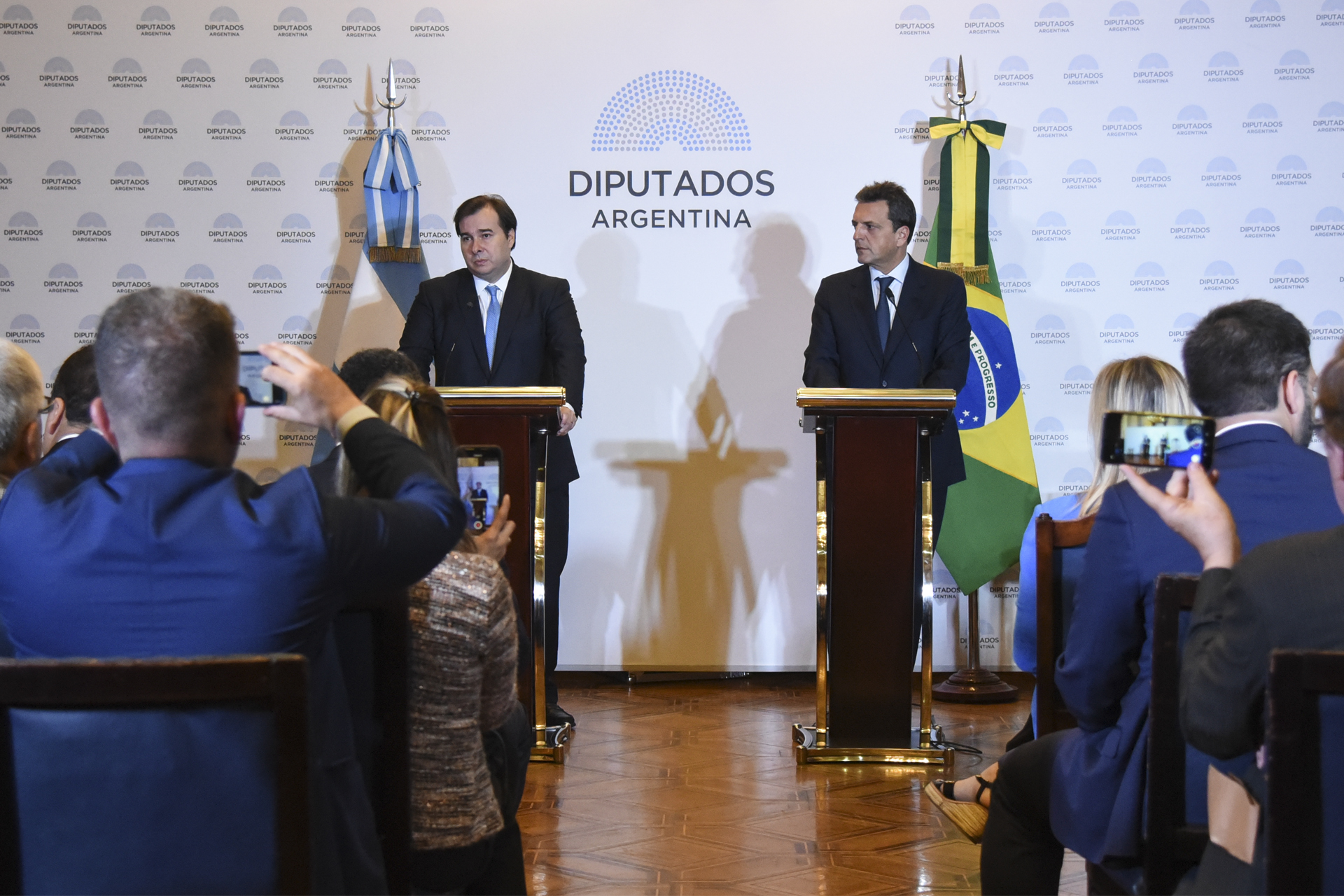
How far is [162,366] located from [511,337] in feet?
11.9

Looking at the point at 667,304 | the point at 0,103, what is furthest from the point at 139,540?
the point at 0,103

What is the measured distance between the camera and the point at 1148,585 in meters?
2.00

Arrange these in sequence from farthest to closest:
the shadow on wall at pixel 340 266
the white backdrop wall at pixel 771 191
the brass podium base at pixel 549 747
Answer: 1. the shadow on wall at pixel 340 266
2. the white backdrop wall at pixel 771 191
3. the brass podium base at pixel 549 747

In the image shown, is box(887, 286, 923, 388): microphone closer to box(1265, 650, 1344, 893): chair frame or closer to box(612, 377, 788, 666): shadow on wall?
box(612, 377, 788, 666): shadow on wall

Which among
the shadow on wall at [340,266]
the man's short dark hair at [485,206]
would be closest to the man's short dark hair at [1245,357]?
the man's short dark hair at [485,206]

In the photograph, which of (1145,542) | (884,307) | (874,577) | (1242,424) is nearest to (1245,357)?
(1242,424)

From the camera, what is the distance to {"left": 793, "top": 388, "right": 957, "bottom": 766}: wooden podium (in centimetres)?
426

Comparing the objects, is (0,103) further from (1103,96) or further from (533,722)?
(1103,96)

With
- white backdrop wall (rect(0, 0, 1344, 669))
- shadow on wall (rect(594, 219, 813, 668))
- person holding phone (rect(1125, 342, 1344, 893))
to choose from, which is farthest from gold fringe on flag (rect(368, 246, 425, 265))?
person holding phone (rect(1125, 342, 1344, 893))

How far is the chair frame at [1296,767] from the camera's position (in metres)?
1.25

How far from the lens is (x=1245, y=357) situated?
2105mm

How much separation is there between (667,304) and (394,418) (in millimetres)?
3992

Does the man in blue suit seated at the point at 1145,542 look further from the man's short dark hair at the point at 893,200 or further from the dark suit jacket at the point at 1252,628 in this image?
the man's short dark hair at the point at 893,200

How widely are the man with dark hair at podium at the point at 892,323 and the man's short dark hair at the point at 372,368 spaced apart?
2.63 metres
